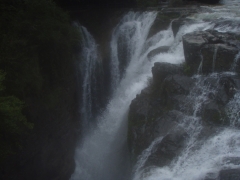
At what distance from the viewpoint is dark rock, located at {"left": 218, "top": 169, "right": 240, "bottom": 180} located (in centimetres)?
682

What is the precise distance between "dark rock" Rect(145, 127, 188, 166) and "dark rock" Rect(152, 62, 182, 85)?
2.42m

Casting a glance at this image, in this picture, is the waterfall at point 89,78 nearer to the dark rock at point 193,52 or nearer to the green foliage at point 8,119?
the green foliage at point 8,119

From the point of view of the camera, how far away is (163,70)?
35.4 feet

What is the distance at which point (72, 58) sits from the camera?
13570mm

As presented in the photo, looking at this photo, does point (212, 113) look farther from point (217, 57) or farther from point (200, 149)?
point (217, 57)

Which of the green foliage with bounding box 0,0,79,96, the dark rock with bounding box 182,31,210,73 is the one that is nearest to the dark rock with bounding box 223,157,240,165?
the dark rock with bounding box 182,31,210,73

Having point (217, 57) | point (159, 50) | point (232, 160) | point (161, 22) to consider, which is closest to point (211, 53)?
point (217, 57)

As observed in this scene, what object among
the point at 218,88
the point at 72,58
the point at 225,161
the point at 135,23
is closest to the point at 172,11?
the point at 135,23

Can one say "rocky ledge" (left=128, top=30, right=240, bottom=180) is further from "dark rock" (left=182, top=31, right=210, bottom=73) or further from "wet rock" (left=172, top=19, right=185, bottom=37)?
"wet rock" (left=172, top=19, right=185, bottom=37)

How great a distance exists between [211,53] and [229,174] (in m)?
4.90

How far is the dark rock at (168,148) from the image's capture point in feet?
28.5

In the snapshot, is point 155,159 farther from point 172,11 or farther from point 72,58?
point 172,11

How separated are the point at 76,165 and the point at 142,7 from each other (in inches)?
453

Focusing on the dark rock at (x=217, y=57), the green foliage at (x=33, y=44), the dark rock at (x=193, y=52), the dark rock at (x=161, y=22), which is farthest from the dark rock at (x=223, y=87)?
the green foliage at (x=33, y=44)
